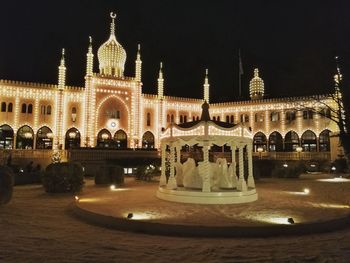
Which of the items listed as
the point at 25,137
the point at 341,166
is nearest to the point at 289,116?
the point at 341,166

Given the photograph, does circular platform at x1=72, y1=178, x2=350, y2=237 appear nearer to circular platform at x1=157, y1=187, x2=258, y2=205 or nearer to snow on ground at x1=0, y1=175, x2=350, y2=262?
snow on ground at x1=0, y1=175, x2=350, y2=262

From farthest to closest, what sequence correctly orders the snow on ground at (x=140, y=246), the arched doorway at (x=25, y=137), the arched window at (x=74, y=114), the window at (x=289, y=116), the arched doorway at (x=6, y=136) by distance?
the window at (x=289, y=116)
the arched window at (x=74, y=114)
the arched doorway at (x=25, y=137)
the arched doorway at (x=6, y=136)
the snow on ground at (x=140, y=246)

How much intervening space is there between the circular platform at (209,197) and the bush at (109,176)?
304 inches

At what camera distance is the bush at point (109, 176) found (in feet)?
65.6

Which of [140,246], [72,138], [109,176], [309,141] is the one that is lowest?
[140,246]

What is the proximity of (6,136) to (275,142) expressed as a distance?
36806 millimetres

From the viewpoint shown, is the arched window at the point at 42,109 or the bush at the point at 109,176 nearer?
the bush at the point at 109,176

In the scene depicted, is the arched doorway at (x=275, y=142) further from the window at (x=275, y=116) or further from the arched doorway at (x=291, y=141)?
the window at (x=275, y=116)

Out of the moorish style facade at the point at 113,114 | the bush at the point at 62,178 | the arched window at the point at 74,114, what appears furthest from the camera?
the arched window at the point at 74,114

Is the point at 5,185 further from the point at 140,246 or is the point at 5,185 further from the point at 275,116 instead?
the point at 275,116

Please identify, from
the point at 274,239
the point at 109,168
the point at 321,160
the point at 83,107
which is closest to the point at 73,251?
the point at 274,239

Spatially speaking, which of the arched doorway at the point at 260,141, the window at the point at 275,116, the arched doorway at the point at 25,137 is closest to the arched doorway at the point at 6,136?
the arched doorway at the point at 25,137

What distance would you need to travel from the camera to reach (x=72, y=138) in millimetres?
43156

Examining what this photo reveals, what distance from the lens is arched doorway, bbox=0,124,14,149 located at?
1564 inches
